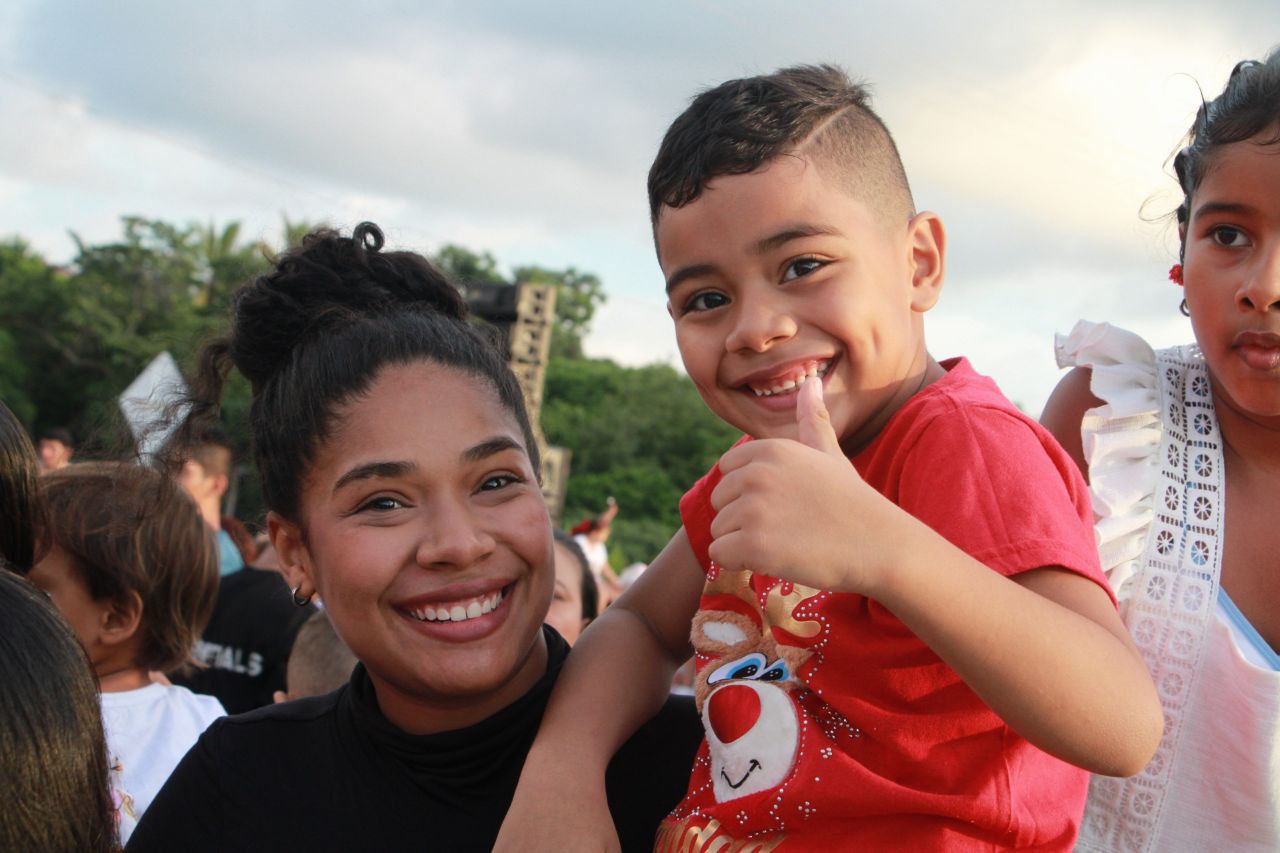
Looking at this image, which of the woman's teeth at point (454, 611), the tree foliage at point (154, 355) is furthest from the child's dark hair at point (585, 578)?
the tree foliage at point (154, 355)

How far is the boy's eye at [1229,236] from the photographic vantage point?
1.75m

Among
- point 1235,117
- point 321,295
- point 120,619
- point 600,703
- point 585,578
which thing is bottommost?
point 120,619

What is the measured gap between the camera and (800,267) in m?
1.60

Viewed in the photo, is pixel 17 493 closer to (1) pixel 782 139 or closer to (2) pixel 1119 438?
(1) pixel 782 139

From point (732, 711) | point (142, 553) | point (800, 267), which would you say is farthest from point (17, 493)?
point (800, 267)

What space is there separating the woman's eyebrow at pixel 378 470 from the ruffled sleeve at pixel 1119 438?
1.11 m

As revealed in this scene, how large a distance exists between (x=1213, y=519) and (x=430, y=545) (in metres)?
1.29

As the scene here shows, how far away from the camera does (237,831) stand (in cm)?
185

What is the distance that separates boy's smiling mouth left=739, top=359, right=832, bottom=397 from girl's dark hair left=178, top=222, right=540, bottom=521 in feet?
1.85

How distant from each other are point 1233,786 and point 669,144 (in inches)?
52.5

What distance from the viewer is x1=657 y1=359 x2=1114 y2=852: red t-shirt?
53.9 inches

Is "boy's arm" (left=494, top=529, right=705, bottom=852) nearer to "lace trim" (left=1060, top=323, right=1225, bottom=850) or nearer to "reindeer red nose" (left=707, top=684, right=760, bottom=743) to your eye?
"reindeer red nose" (left=707, top=684, right=760, bottom=743)

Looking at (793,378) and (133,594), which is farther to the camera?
(133,594)

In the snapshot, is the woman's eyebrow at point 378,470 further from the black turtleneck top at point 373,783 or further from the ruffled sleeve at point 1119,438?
the ruffled sleeve at point 1119,438
